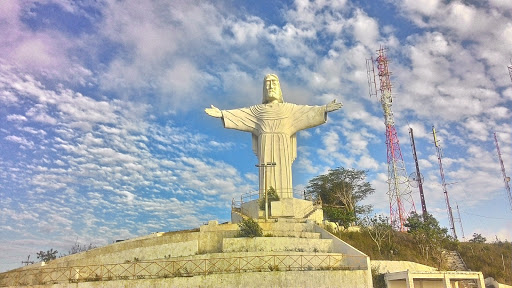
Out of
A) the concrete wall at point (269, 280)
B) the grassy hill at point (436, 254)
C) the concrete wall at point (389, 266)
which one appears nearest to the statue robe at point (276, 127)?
the grassy hill at point (436, 254)

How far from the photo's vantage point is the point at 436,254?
74.1ft

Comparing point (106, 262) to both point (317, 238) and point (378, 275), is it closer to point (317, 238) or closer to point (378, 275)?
point (317, 238)

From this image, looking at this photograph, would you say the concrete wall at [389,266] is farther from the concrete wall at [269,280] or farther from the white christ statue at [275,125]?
the white christ statue at [275,125]

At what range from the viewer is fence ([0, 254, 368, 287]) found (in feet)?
56.6

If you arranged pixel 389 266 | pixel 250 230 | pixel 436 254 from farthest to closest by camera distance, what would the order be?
pixel 436 254, pixel 250 230, pixel 389 266

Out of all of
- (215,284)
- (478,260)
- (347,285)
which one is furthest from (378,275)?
(478,260)

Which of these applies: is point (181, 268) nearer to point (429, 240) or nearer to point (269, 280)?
point (269, 280)

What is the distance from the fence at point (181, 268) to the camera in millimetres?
17250

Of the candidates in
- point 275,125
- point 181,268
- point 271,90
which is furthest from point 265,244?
point 271,90

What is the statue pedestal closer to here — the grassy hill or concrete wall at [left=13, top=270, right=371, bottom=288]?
the grassy hill

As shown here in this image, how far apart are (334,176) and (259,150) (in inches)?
369

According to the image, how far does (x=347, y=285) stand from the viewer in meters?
16.5

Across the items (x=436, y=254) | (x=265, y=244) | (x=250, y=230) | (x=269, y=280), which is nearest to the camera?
(x=269, y=280)

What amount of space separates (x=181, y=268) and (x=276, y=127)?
44.6ft
